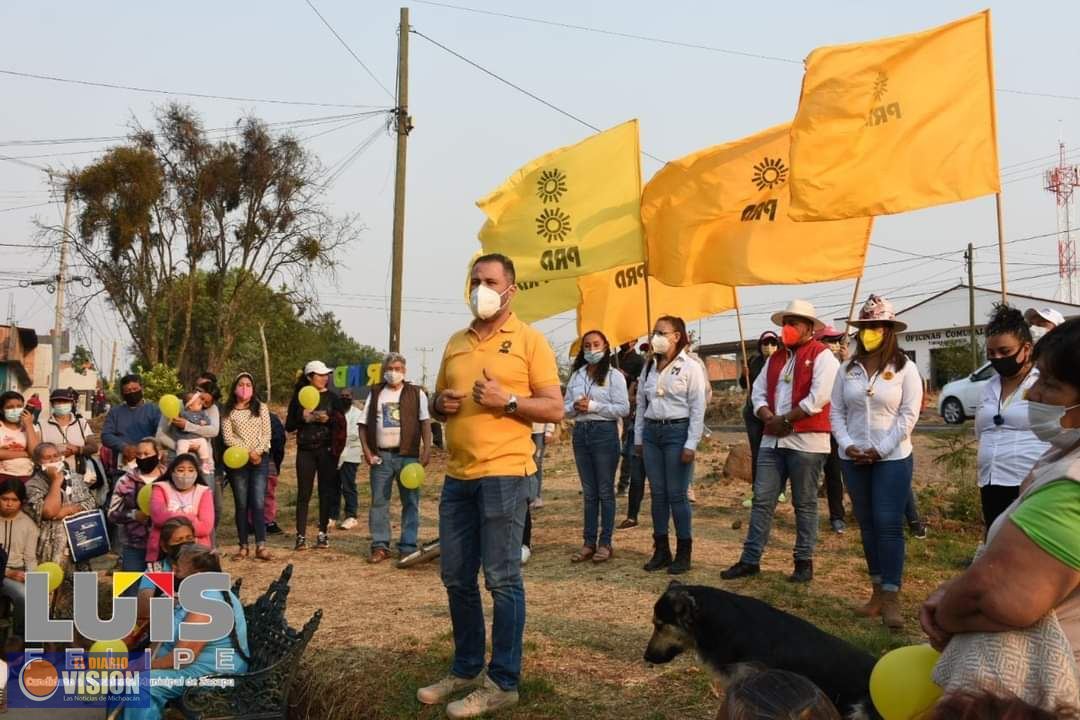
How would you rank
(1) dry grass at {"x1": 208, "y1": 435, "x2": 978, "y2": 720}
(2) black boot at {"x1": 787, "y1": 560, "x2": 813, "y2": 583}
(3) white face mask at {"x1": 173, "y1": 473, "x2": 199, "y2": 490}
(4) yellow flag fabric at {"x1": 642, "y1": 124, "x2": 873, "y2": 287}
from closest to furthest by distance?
(1) dry grass at {"x1": 208, "y1": 435, "x2": 978, "y2": 720}, (2) black boot at {"x1": 787, "y1": 560, "x2": 813, "y2": 583}, (3) white face mask at {"x1": 173, "y1": 473, "x2": 199, "y2": 490}, (4) yellow flag fabric at {"x1": 642, "y1": 124, "x2": 873, "y2": 287}

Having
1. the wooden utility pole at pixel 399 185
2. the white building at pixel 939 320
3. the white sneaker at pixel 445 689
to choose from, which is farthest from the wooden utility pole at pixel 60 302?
the white building at pixel 939 320

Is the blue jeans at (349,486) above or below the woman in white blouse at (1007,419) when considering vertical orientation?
below

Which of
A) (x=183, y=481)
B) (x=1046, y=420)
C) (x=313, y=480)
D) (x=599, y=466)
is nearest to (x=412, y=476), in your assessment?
(x=313, y=480)

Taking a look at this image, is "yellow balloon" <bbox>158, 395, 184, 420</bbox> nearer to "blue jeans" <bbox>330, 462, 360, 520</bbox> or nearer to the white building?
"blue jeans" <bbox>330, 462, 360, 520</bbox>

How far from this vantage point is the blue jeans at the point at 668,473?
7.17 meters

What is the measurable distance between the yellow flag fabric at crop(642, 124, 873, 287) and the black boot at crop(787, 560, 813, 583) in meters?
3.17

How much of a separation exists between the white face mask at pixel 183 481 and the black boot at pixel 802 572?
4633mm

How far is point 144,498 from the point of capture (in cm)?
748

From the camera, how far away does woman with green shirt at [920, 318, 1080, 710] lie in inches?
73.1

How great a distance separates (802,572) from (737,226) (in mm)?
4034

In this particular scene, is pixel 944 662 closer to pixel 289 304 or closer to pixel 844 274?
pixel 844 274

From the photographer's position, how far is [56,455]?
26.8 feet

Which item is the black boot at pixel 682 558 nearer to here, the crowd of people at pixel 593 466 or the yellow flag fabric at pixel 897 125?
the crowd of people at pixel 593 466

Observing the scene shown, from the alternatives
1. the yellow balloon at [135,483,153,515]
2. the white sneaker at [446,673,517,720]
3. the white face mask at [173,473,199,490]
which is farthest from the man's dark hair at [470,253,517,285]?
the yellow balloon at [135,483,153,515]
